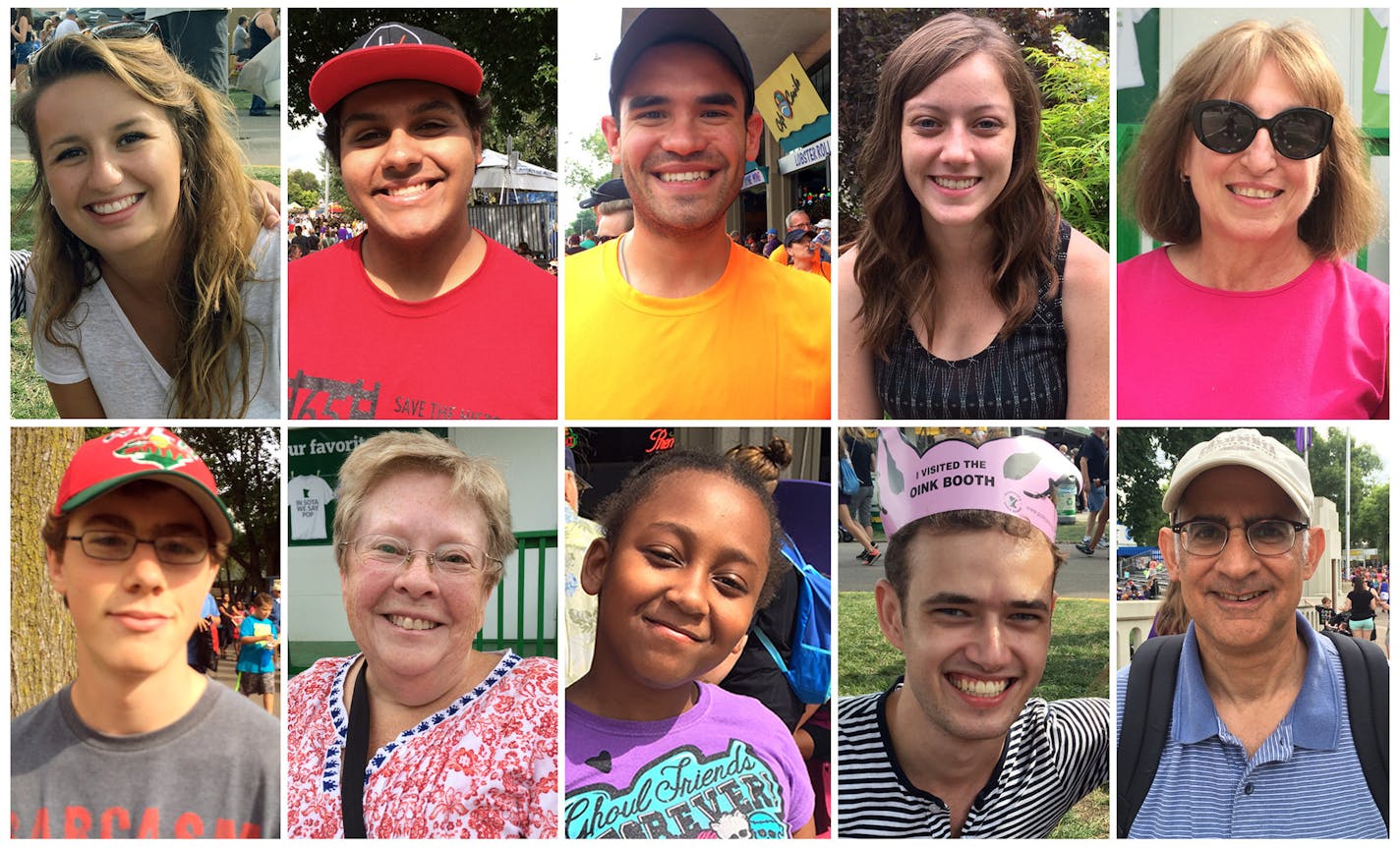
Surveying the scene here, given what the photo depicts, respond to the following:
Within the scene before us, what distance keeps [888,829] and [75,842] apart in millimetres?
2780

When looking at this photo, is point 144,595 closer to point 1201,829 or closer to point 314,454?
point 314,454

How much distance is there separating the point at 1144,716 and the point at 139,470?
11.5 feet

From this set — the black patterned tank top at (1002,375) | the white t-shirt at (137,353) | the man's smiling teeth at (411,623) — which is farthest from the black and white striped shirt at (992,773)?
the white t-shirt at (137,353)

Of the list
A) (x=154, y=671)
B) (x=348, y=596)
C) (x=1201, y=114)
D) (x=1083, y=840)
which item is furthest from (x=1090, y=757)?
(x=154, y=671)

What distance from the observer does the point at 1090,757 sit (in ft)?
16.4

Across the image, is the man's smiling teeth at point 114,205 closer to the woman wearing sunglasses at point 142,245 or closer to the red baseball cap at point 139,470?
the woman wearing sunglasses at point 142,245

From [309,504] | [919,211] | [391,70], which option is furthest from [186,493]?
[919,211]

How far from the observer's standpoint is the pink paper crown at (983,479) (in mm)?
4875

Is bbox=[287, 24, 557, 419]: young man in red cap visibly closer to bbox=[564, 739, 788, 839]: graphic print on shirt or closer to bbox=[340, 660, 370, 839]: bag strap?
bbox=[340, 660, 370, 839]: bag strap

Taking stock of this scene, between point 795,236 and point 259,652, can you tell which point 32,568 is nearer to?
point 259,652

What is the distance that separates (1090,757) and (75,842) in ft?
11.5

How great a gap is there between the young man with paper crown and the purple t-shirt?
0.88 feet

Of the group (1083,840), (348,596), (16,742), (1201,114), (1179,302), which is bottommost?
(1083,840)

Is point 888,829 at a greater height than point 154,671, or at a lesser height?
lesser
